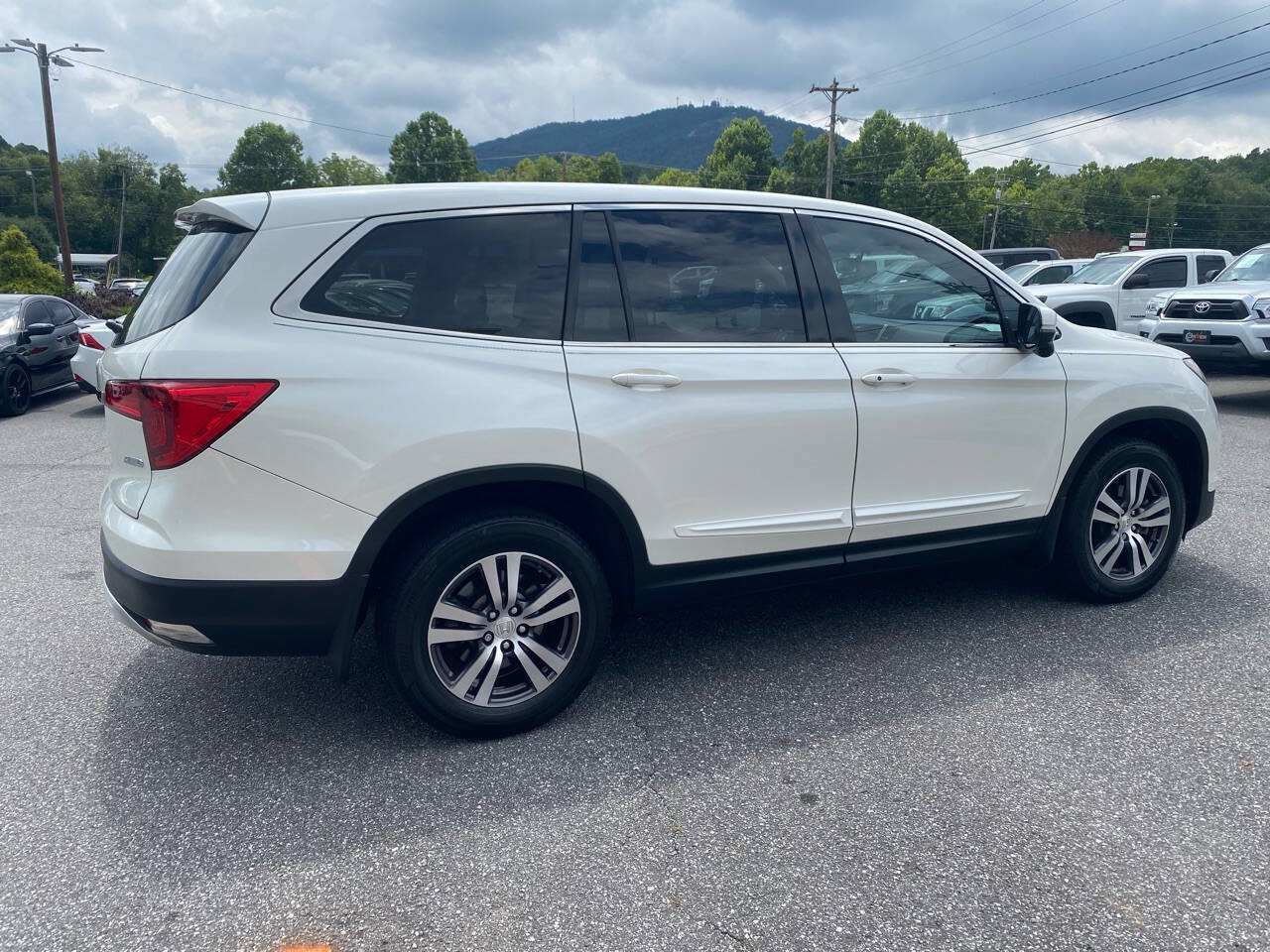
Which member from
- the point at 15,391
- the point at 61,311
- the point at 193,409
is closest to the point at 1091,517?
the point at 193,409

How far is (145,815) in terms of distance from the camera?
111 inches

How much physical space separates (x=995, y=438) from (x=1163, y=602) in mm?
1423

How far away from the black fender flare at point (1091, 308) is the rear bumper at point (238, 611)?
11640 millimetres

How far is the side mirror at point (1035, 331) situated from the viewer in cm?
395

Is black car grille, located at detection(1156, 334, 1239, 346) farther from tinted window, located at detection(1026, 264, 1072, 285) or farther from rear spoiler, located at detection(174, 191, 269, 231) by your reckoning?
rear spoiler, located at detection(174, 191, 269, 231)

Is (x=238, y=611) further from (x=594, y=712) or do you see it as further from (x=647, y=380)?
(x=647, y=380)

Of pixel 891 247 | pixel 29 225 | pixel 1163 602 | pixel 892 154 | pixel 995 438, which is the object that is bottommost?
pixel 1163 602

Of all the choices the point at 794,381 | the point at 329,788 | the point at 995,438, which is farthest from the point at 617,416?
the point at 995,438

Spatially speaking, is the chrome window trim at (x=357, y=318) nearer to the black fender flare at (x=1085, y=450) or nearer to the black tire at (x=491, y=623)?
the black tire at (x=491, y=623)

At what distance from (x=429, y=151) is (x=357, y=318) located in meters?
95.4

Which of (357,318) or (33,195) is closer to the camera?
(357,318)

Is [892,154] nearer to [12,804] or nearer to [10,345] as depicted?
[10,345]

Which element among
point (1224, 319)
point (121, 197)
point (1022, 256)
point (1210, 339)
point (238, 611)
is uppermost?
point (121, 197)

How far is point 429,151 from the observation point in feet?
298
